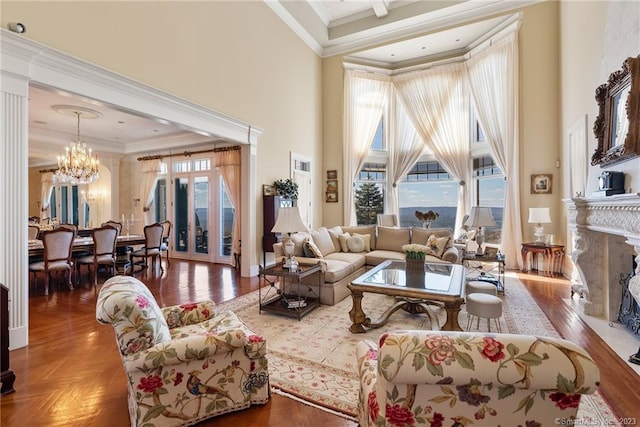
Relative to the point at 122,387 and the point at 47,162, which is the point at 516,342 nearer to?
the point at 122,387

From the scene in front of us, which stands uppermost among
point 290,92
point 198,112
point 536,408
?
point 290,92

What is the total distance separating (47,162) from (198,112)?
874 cm

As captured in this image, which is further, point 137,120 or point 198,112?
point 137,120

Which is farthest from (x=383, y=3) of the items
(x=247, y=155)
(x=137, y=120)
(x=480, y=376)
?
(x=480, y=376)

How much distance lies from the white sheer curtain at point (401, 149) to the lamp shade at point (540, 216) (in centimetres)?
300

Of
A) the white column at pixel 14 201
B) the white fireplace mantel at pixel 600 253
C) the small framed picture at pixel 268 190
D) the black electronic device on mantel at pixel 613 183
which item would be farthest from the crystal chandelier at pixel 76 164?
the black electronic device on mantel at pixel 613 183

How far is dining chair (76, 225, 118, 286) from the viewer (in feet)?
17.2

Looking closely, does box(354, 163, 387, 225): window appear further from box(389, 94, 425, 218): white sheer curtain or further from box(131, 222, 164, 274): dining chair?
box(131, 222, 164, 274): dining chair

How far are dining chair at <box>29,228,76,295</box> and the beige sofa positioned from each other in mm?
3418

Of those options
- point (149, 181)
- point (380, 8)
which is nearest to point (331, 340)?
point (380, 8)

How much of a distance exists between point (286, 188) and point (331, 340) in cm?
404

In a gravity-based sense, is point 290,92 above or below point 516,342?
above

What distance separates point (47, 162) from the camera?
9977 mm

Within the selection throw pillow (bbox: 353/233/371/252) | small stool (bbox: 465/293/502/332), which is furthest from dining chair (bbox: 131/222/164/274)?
small stool (bbox: 465/293/502/332)
